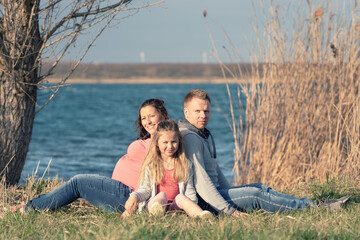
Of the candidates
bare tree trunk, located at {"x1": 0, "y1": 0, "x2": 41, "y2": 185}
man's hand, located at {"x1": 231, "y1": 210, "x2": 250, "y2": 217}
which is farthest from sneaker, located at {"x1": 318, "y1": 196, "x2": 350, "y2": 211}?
bare tree trunk, located at {"x1": 0, "y1": 0, "x2": 41, "y2": 185}

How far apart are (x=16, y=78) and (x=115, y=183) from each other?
1.92 m

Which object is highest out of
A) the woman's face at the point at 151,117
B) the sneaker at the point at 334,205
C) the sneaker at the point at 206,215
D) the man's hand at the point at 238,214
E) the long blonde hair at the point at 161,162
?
the woman's face at the point at 151,117

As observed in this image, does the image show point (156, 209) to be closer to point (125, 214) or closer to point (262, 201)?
point (125, 214)

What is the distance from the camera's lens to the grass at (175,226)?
121 inches

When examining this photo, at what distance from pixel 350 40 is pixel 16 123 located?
377 cm

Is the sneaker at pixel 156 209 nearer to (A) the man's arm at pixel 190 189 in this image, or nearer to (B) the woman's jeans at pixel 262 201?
(A) the man's arm at pixel 190 189

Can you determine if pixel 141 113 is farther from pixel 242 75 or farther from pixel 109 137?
pixel 109 137

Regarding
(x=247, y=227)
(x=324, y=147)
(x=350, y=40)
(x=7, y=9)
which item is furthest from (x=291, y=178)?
(x=7, y=9)

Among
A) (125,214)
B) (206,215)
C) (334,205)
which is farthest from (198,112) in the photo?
(334,205)

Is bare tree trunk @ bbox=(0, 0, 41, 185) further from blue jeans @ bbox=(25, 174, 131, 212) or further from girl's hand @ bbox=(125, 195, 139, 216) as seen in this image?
girl's hand @ bbox=(125, 195, 139, 216)

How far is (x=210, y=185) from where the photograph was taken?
3.93 meters

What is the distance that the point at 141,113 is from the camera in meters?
4.29

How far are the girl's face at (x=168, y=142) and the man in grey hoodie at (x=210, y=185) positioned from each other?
14 centimetres

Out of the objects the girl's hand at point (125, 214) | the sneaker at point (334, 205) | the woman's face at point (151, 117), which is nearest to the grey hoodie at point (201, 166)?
the woman's face at point (151, 117)
